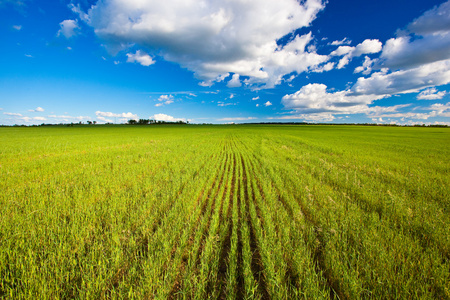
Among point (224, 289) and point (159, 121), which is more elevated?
point (159, 121)

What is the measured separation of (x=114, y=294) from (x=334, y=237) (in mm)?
4313

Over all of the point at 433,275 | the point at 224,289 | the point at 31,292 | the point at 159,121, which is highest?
the point at 159,121

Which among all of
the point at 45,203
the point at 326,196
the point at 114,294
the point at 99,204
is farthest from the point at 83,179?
the point at 326,196

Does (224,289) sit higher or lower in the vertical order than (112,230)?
lower

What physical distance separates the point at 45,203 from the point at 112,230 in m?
3.33

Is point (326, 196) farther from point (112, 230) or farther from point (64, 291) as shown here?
point (64, 291)

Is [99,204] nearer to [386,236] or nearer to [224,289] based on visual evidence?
[224,289]

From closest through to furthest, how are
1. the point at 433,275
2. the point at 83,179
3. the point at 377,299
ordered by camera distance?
the point at 377,299, the point at 433,275, the point at 83,179

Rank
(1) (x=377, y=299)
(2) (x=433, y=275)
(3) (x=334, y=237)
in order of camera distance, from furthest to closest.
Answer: (3) (x=334, y=237) → (2) (x=433, y=275) → (1) (x=377, y=299)

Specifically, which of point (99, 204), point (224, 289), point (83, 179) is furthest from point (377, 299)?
point (83, 179)

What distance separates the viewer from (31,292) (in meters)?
2.29

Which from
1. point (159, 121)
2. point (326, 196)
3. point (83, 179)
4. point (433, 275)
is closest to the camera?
point (433, 275)

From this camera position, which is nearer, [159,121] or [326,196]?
[326,196]

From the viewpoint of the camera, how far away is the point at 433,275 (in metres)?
2.75
